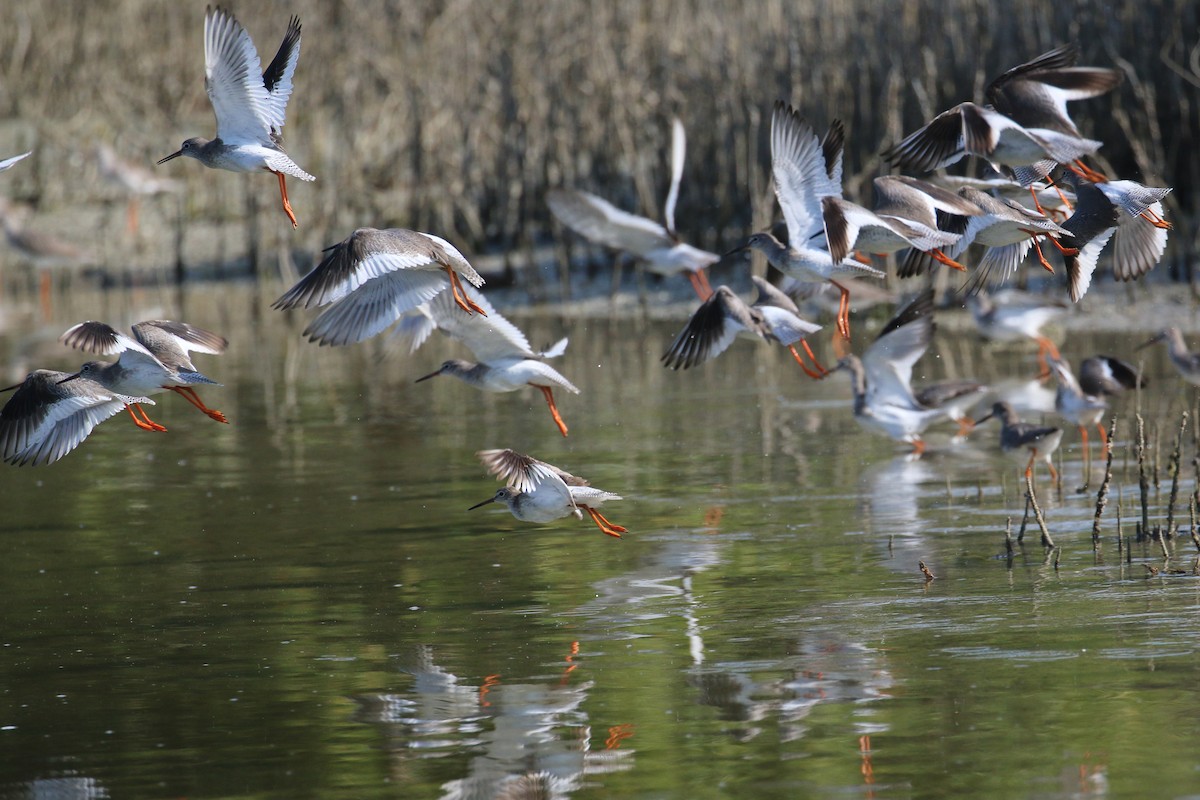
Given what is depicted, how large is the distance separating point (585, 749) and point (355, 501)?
5439 mm

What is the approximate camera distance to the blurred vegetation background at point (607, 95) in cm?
2017

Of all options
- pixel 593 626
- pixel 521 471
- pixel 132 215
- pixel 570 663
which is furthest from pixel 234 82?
pixel 132 215

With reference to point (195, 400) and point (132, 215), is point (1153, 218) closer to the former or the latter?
point (195, 400)

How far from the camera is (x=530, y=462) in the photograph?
363 inches

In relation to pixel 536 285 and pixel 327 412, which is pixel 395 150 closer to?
pixel 536 285

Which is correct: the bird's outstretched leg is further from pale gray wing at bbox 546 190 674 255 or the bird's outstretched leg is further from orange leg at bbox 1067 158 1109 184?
orange leg at bbox 1067 158 1109 184

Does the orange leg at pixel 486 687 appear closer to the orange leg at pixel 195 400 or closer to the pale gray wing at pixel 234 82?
the orange leg at pixel 195 400

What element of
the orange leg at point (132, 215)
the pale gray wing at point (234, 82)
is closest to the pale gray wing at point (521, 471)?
the pale gray wing at point (234, 82)

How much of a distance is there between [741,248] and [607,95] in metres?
12.2

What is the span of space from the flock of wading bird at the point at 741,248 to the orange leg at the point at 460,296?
0.6 inches

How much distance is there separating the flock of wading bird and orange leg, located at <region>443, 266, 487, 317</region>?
0.05ft

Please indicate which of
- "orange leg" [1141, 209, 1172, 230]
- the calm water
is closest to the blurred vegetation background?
the calm water

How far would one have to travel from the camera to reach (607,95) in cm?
2238

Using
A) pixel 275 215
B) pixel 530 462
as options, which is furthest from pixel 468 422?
pixel 275 215
